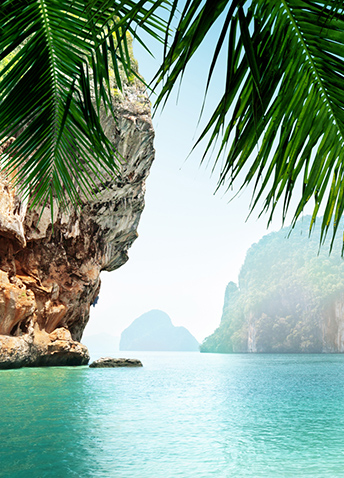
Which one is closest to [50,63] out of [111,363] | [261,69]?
[261,69]

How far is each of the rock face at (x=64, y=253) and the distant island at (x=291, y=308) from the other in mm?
53202

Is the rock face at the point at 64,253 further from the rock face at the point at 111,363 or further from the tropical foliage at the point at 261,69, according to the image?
the tropical foliage at the point at 261,69

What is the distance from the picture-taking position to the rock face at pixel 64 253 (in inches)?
691

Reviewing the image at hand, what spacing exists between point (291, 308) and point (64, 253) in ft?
285

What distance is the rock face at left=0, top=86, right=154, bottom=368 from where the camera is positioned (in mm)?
17562

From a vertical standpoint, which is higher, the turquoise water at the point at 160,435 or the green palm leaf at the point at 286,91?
the green palm leaf at the point at 286,91

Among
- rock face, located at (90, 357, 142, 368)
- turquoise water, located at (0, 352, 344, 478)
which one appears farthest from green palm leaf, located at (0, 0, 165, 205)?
rock face, located at (90, 357, 142, 368)

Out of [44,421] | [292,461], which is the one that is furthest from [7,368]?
[292,461]

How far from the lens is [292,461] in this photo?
657cm

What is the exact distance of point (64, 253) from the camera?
23.1 m

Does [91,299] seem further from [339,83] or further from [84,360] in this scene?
[339,83]

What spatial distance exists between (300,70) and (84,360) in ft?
88.1

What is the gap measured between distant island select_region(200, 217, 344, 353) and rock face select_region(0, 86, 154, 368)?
53.2m

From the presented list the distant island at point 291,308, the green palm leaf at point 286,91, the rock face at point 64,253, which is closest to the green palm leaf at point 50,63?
the green palm leaf at point 286,91
